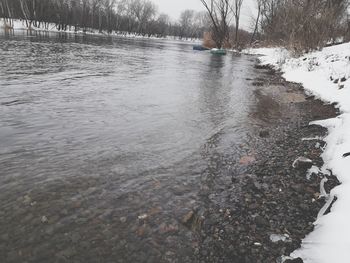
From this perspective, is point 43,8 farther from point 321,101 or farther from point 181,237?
point 181,237

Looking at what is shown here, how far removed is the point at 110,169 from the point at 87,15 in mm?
88949

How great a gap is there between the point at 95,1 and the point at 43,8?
23875 millimetres

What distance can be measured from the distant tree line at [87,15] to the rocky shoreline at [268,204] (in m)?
70.4

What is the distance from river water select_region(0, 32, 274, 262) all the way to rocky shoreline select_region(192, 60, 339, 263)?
21cm

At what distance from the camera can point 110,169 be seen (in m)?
5.47

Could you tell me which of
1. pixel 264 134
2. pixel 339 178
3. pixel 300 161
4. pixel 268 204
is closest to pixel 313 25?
pixel 264 134

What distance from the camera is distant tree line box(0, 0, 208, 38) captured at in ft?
231

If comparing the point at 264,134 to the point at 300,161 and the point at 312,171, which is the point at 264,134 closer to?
the point at 300,161

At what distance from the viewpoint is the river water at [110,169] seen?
12.2 ft

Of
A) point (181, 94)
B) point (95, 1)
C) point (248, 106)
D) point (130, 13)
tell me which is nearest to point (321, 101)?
point (248, 106)

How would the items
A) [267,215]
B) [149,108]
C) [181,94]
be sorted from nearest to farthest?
[267,215]
[149,108]
[181,94]

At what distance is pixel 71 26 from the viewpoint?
8688cm

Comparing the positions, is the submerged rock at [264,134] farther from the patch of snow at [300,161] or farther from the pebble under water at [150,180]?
the patch of snow at [300,161]

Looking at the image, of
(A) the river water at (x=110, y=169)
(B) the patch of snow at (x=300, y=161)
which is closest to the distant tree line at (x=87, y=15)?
(A) the river water at (x=110, y=169)
